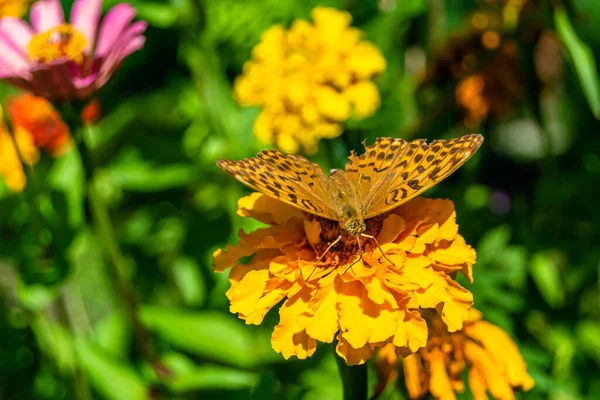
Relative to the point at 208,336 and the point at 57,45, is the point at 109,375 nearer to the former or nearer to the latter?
the point at 208,336

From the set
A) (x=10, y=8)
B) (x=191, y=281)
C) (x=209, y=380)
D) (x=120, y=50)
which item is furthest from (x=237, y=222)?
(x=10, y=8)

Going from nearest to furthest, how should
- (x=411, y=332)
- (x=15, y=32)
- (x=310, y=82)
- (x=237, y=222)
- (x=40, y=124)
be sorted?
(x=411, y=332) < (x=15, y=32) < (x=310, y=82) < (x=237, y=222) < (x=40, y=124)

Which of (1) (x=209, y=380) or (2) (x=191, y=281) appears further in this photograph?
(2) (x=191, y=281)

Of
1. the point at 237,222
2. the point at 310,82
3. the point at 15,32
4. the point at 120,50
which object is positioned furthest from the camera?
the point at 237,222

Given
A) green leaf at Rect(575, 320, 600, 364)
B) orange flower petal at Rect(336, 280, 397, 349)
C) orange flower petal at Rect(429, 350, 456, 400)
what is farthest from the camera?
green leaf at Rect(575, 320, 600, 364)

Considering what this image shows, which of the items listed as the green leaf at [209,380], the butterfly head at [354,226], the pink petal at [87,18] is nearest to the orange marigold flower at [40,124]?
the pink petal at [87,18]

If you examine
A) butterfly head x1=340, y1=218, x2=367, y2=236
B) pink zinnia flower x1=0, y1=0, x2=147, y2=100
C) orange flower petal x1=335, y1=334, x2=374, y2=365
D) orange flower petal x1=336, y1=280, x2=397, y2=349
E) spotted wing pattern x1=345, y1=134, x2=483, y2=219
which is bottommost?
orange flower petal x1=335, y1=334, x2=374, y2=365

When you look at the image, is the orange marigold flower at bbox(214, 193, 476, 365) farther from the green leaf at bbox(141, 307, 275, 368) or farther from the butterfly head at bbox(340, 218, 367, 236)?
the green leaf at bbox(141, 307, 275, 368)

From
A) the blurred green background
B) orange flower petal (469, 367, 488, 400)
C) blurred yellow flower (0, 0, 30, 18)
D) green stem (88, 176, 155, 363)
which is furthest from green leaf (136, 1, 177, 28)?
orange flower petal (469, 367, 488, 400)
